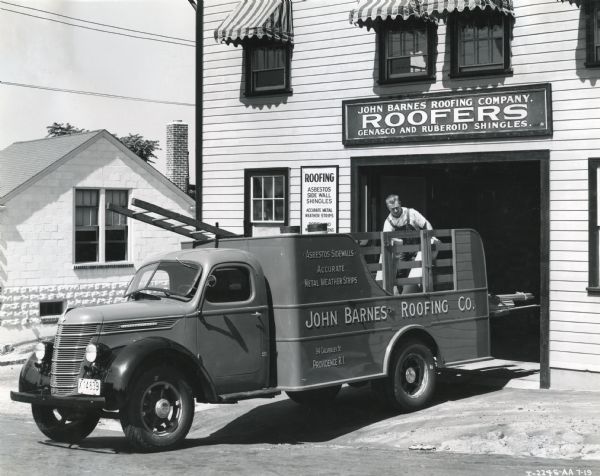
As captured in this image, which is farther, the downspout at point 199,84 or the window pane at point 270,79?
the downspout at point 199,84

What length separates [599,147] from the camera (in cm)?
1317

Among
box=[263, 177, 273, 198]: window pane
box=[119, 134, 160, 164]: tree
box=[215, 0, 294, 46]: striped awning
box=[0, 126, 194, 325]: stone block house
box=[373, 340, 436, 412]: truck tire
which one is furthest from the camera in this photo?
box=[119, 134, 160, 164]: tree

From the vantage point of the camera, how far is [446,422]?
446 inches

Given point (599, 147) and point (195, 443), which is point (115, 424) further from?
point (599, 147)

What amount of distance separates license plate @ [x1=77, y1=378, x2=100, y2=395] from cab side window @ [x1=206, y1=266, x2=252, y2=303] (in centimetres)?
174

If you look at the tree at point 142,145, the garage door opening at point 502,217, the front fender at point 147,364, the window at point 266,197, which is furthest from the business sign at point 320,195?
the tree at point 142,145

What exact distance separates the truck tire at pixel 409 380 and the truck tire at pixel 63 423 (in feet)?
12.3

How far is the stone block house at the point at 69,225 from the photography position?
77.5 ft

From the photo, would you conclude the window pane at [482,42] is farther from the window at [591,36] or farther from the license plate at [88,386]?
the license plate at [88,386]

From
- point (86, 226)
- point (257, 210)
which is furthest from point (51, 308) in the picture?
point (257, 210)

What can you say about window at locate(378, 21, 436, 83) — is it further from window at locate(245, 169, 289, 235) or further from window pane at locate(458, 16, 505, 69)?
window at locate(245, 169, 289, 235)

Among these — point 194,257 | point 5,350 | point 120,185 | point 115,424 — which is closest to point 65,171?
point 120,185

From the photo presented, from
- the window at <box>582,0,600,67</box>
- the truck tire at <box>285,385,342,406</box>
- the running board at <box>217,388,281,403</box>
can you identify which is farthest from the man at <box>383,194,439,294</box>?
the running board at <box>217,388,281,403</box>

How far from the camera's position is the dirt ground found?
10.1 meters
